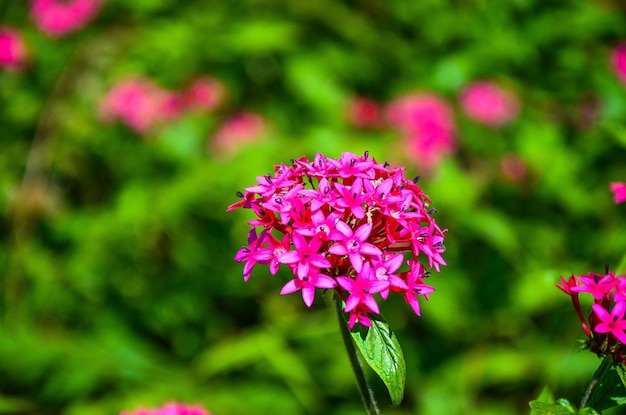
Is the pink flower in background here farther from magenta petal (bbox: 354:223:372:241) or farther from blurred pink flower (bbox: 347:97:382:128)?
blurred pink flower (bbox: 347:97:382:128)

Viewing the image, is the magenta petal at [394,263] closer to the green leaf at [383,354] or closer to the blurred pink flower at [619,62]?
the green leaf at [383,354]

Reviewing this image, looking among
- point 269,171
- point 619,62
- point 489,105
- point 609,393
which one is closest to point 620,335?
point 609,393

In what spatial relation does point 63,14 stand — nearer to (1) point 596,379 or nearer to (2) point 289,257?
(2) point 289,257

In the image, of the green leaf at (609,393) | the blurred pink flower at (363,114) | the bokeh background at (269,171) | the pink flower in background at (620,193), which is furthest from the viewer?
the blurred pink flower at (363,114)

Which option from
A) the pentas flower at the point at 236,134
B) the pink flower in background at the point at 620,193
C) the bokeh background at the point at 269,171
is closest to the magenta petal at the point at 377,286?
the pink flower in background at the point at 620,193

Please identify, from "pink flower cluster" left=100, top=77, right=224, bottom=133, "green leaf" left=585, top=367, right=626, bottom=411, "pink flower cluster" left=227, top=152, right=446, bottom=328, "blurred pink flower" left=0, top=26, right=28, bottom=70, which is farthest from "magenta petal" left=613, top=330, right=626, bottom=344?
"blurred pink flower" left=0, top=26, right=28, bottom=70

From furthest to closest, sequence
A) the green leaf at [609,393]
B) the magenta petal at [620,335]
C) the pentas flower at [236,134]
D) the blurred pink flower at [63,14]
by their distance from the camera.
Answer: the blurred pink flower at [63,14] < the pentas flower at [236,134] < the green leaf at [609,393] < the magenta petal at [620,335]

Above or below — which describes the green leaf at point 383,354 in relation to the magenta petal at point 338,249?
below

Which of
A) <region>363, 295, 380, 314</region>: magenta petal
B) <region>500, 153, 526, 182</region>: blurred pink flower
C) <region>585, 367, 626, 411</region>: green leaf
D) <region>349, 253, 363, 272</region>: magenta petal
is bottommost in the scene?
<region>585, 367, 626, 411</region>: green leaf
